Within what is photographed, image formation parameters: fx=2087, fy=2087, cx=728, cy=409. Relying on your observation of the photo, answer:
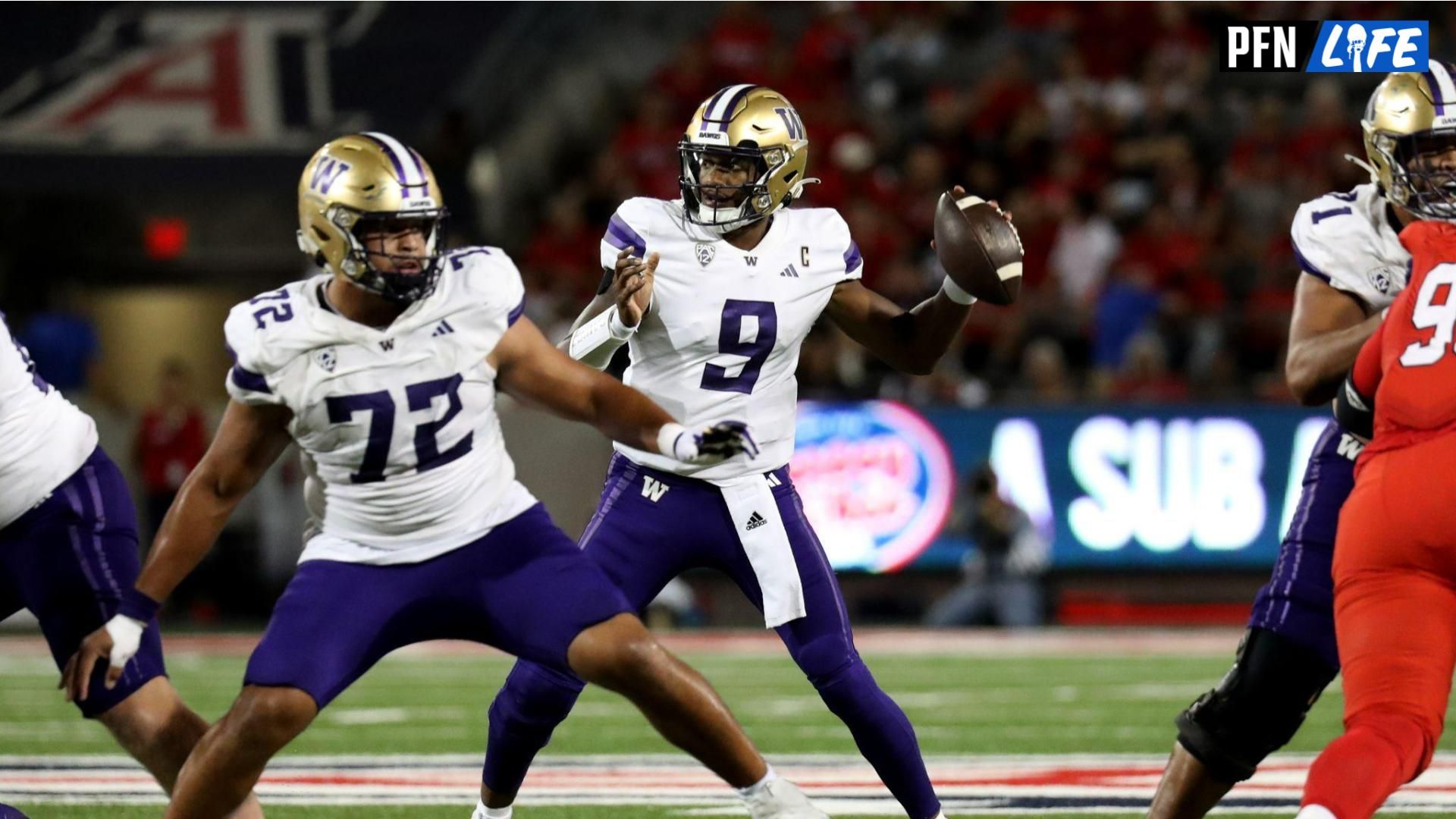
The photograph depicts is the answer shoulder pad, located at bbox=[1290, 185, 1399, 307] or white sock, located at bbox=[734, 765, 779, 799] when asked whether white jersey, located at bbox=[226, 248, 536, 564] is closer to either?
white sock, located at bbox=[734, 765, 779, 799]

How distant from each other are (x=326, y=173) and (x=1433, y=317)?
2124 millimetres

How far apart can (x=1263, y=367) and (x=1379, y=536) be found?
28.7 ft

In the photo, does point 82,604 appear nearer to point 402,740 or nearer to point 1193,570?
point 402,740

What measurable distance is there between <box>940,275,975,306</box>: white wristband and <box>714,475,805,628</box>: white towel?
2.00ft

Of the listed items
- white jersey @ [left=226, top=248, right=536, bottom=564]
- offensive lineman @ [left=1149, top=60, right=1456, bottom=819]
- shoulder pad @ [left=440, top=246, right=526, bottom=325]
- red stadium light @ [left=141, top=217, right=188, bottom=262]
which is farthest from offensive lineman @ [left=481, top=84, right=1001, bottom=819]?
red stadium light @ [left=141, top=217, right=188, bottom=262]

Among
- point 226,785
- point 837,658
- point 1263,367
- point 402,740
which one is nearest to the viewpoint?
point 226,785

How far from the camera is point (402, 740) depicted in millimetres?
7027

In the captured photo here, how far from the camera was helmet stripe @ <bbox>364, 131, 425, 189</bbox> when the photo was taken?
4160 mm

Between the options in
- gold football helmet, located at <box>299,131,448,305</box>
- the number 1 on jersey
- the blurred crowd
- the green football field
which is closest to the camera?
the number 1 on jersey

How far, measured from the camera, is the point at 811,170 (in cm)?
1371

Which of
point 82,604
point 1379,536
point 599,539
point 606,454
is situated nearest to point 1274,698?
point 1379,536

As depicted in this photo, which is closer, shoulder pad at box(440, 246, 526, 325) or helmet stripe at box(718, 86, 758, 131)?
shoulder pad at box(440, 246, 526, 325)

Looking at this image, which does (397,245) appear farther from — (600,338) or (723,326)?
(723,326)

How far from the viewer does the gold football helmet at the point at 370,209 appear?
4121 millimetres
